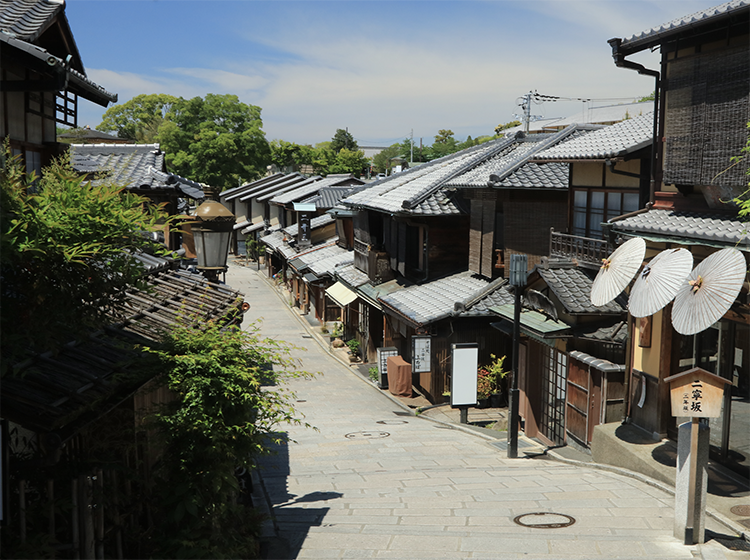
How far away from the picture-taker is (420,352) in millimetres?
21484

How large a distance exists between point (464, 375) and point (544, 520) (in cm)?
979

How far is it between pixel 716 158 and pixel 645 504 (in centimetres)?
625

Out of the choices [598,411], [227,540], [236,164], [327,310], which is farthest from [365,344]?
[236,164]

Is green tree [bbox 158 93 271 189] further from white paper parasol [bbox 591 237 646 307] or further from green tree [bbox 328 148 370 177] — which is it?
white paper parasol [bbox 591 237 646 307]

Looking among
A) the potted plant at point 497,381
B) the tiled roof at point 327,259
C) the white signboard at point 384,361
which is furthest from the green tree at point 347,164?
the potted plant at point 497,381

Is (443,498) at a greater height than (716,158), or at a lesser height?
lesser

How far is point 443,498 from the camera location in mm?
11172

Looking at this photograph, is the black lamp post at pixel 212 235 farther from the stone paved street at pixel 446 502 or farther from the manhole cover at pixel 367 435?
the manhole cover at pixel 367 435

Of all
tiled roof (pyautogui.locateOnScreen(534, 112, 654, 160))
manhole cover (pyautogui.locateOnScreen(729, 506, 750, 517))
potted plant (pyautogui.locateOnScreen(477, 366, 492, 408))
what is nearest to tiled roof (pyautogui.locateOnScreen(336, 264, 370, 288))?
potted plant (pyautogui.locateOnScreen(477, 366, 492, 408))

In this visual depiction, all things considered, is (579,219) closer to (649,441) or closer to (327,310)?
(649,441)

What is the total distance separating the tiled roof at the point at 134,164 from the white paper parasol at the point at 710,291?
37.1 feet

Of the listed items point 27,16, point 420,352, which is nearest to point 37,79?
point 27,16

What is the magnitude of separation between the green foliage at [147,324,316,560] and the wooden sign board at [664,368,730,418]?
5.23 metres

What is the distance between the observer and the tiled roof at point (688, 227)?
10445 mm
